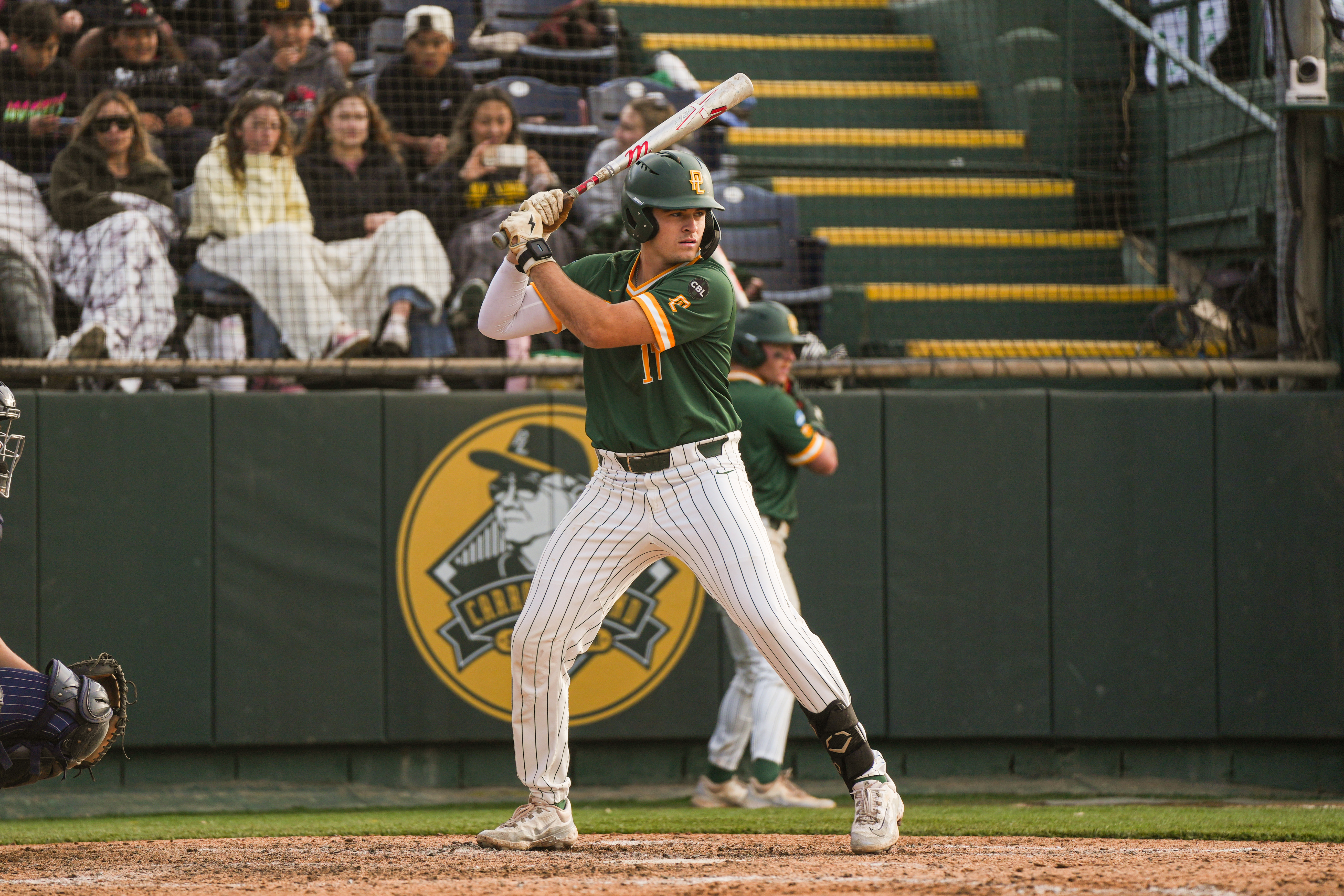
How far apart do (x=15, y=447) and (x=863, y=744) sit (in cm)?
363

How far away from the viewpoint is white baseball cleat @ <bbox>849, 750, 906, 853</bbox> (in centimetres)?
345

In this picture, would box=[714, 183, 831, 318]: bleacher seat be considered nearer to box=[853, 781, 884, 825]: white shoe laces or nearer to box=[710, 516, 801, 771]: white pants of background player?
box=[710, 516, 801, 771]: white pants of background player

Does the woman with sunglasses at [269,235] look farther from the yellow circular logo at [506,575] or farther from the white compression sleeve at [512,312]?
the white compression sleeve at [512,312]

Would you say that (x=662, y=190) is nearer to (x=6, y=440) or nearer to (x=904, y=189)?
(x=6, y=440)

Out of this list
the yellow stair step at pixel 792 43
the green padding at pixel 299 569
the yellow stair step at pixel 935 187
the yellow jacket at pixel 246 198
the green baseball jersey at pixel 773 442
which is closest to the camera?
the green baseball jersey at pixel 773 442

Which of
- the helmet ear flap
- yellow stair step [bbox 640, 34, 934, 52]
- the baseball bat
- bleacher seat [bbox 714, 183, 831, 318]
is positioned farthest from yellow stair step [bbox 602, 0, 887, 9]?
the helmet ear flap

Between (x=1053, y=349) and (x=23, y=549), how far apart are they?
15.8 feet

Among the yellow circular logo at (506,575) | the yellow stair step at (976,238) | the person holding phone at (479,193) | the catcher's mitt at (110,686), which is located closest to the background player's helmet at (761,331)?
the yellow circular logo at (506,575)

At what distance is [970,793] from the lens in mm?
5832

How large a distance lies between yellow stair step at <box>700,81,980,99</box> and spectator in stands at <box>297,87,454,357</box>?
2922 millimetres

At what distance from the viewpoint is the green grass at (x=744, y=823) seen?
4.26m

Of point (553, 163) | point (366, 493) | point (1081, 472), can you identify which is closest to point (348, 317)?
point (366, 493)

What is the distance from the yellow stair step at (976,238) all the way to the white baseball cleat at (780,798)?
3.53 m

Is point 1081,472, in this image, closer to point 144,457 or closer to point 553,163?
point 553,163
